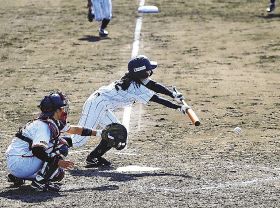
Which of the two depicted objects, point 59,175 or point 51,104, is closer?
point 51,104

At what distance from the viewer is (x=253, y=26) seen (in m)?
23.1

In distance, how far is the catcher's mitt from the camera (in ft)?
35.2

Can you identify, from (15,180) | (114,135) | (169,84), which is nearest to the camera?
(15,180)

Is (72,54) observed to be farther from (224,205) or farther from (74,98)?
(224,205)

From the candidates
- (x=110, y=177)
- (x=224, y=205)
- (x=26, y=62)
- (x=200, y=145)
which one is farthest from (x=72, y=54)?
(x=224, y=205)

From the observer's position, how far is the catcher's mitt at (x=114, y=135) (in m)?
10.7

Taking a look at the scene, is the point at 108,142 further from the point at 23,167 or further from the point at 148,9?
the point at 148,9

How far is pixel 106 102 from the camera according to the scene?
1120cm

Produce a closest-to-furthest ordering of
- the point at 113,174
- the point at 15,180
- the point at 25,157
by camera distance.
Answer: the point at 25,157 < the point at 15,180 < the point at 113,174

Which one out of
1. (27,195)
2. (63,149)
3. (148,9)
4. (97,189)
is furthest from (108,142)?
(148,9)

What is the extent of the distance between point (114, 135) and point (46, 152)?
163 centimetres

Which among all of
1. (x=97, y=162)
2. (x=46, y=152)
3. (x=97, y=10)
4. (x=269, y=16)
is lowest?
(x=97, y=162)

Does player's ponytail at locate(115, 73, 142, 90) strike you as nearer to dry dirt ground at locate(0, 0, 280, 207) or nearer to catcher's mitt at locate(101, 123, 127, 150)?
catcher's mitt at locate(101, 123, 127, 150)

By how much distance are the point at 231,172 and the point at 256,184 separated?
688 millimetres
